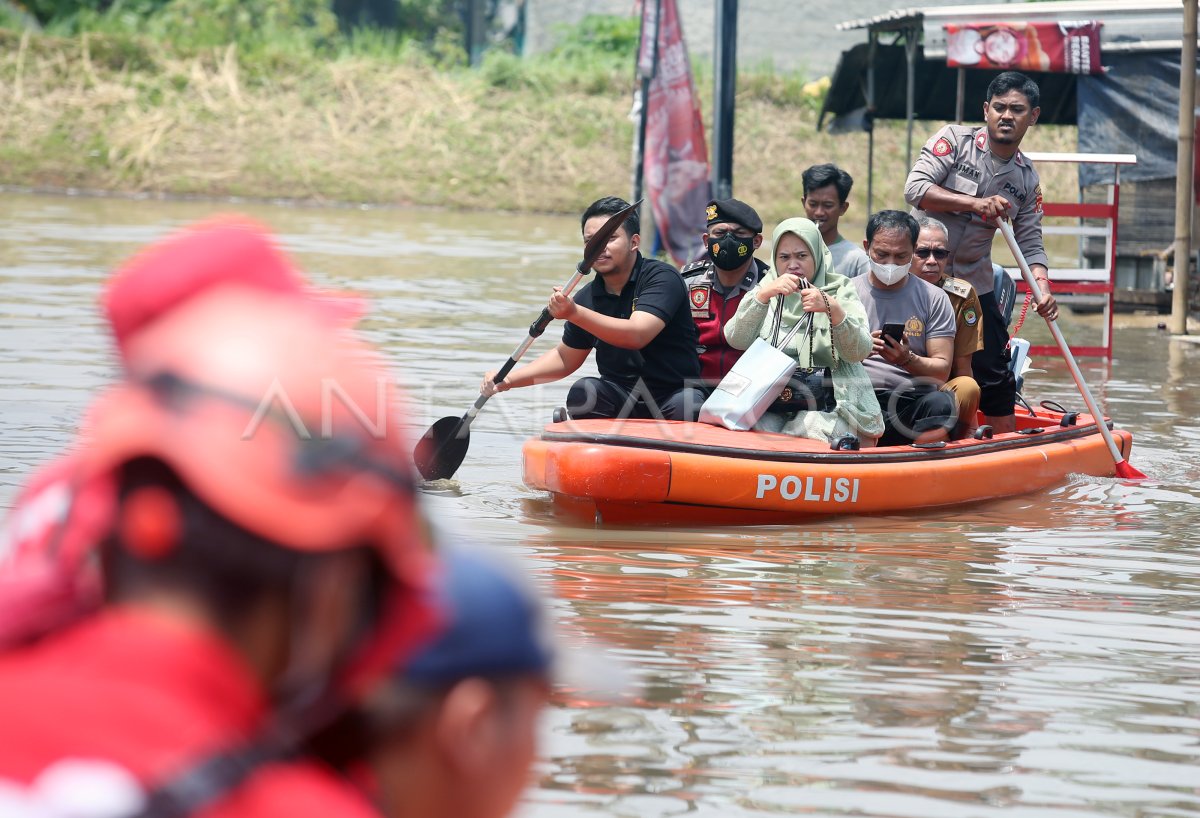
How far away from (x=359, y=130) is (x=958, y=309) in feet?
68.9

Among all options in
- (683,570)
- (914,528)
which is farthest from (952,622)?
(914,528)

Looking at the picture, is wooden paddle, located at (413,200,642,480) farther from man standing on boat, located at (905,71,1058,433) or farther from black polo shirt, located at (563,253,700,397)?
man standing on boat, located at (905,71,1058,433)

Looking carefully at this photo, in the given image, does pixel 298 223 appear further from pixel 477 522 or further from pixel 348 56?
pixel 477 522

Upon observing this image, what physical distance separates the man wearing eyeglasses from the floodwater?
19.5 inches

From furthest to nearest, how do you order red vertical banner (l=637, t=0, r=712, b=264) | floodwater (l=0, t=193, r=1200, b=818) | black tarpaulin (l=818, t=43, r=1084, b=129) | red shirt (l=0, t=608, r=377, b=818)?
1. black tarpaulin (l=818, t=43, r=1084, b=129)
2. red vertical banner (l=637, t=0, r=712, b=264)
3. floodwater (l=0, t=193, r=1200, b=818)
4. red shirt (l=0, t=608, r=377, b=818)

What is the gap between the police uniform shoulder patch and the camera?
24.8 ft

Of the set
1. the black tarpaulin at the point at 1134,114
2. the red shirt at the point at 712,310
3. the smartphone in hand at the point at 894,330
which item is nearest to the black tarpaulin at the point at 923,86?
the black tarpaulin at the point at 1134,114

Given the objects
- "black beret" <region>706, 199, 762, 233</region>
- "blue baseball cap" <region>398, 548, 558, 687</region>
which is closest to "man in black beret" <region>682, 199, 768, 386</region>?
"black beret" <region>706, 199, 762, 233</region>

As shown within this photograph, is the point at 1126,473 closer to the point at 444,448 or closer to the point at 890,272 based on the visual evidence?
the point at 890,272

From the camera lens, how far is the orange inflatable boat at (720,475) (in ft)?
21.4

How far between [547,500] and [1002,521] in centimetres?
195

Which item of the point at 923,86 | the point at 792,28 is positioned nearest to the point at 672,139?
the point at 923,86

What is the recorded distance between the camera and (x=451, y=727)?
1122 mm

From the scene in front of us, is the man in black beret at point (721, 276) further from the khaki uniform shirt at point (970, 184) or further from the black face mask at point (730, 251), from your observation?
the khaki uniform shirt at point (970, 184)
